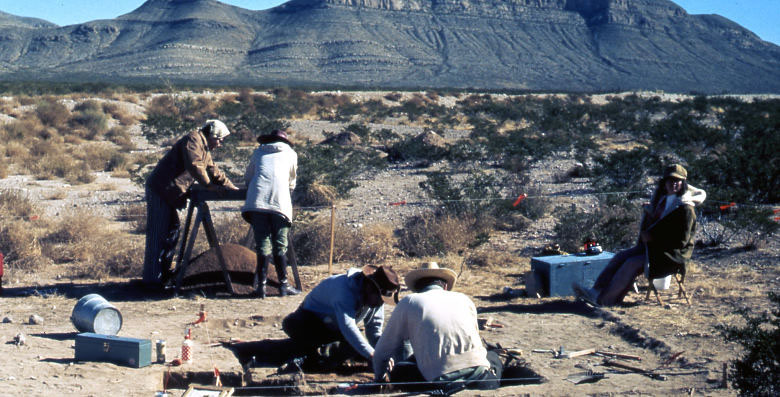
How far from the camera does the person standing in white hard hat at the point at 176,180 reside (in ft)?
25.7

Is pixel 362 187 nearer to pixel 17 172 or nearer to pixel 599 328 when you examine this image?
pixel 17 172

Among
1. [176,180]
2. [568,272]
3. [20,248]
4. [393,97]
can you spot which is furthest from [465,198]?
[393,97]

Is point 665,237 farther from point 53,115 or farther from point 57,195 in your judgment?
point 53,115

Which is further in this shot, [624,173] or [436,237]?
[624,173]

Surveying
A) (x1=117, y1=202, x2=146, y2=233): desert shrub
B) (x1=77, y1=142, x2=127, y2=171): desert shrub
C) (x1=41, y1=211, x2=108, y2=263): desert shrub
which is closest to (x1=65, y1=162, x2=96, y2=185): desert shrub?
(x1=77, y1=142, x2=127, y2=171): desert shrub

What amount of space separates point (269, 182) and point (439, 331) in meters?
3.25

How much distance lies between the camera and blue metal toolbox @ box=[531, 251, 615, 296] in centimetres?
843

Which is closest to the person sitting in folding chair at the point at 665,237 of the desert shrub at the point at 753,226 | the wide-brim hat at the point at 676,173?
the wide-brim hat at the point at 676,173

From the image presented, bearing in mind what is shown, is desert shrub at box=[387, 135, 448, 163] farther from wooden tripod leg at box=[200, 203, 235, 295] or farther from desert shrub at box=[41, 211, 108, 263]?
wooden tripod leg at box=[200, 203, 235, 295]

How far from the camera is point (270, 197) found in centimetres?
784

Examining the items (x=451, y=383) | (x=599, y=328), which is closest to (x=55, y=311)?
(x=451, y=383)

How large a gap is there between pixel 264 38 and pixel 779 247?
114374mm

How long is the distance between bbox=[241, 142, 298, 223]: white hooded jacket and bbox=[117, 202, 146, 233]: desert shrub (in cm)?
508

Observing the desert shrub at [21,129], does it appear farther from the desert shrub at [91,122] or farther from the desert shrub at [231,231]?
the desert shrub at [231,231]
